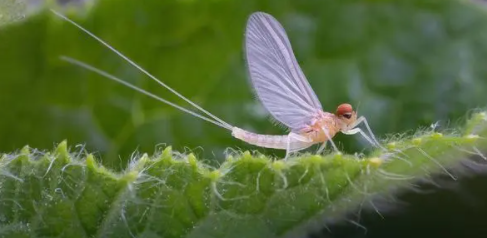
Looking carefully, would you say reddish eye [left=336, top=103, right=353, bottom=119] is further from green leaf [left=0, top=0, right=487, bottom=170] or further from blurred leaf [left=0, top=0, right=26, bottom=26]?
blurred leaf [left=0, top=0, right=26, bottom=26]

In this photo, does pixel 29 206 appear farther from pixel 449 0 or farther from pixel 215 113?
pixel 449 0

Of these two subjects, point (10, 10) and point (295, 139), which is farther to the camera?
point (295, 139)

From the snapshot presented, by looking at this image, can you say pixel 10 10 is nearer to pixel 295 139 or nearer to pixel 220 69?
pixel 295 139

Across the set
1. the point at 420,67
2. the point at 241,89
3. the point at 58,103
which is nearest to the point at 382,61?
the point at 420,67

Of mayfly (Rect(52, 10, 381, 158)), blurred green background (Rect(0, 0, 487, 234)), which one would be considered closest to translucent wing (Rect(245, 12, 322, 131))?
mayfly (Rect(52, 10, 381, 158))

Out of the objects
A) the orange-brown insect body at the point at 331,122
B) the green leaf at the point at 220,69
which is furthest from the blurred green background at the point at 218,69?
the orange-brown insect body at the point at 331,122

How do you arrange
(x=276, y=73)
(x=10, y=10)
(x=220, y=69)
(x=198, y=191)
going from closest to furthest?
(x=198, y=191), (x=10, y=10), (x=276, y=73), (x=220, y=69)

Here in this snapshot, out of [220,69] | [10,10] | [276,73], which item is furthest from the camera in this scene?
[220,69]

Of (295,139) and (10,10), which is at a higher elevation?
(10,10)

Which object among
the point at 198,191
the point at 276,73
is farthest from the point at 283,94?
the point at 198,191
